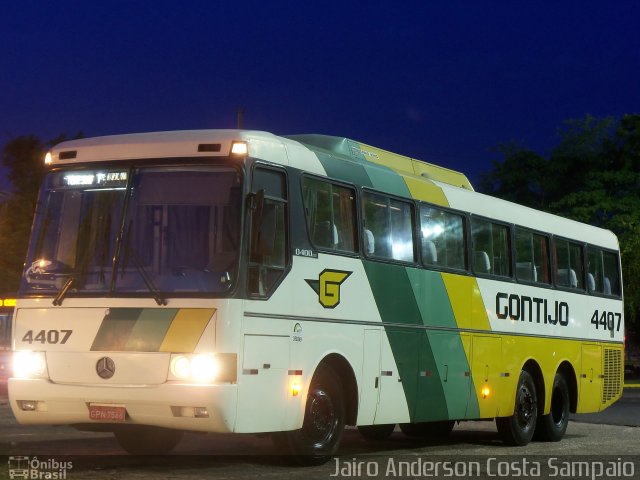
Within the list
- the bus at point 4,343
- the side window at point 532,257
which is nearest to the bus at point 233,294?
the side window at point 532,257

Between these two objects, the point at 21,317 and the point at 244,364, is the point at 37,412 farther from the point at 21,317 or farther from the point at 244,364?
the point at 244,364

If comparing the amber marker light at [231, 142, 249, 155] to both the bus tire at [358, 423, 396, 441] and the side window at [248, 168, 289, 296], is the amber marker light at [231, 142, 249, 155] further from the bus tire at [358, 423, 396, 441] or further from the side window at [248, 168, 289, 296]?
the bus tire at [358, 423, 396, 441]

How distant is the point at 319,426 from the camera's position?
13305mm

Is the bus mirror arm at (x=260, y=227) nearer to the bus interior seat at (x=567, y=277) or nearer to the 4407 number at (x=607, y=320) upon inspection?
the bus interior seat at (x=567, y=277)

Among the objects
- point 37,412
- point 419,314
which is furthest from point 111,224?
point 419,314

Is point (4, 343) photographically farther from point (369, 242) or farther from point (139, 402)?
point (139, 402)

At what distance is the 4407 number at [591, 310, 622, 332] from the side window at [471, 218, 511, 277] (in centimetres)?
353

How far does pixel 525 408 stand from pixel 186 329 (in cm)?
797

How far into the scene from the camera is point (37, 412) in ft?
40.7

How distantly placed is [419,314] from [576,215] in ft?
126

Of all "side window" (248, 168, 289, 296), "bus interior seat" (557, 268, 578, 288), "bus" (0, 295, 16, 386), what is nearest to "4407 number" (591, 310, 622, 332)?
"bus interior seat" (557, 268, 578, 288)

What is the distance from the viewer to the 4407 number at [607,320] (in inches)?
838

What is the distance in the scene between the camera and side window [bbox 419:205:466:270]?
16.0 meters

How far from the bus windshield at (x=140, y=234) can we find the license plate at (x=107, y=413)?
1084 mm
